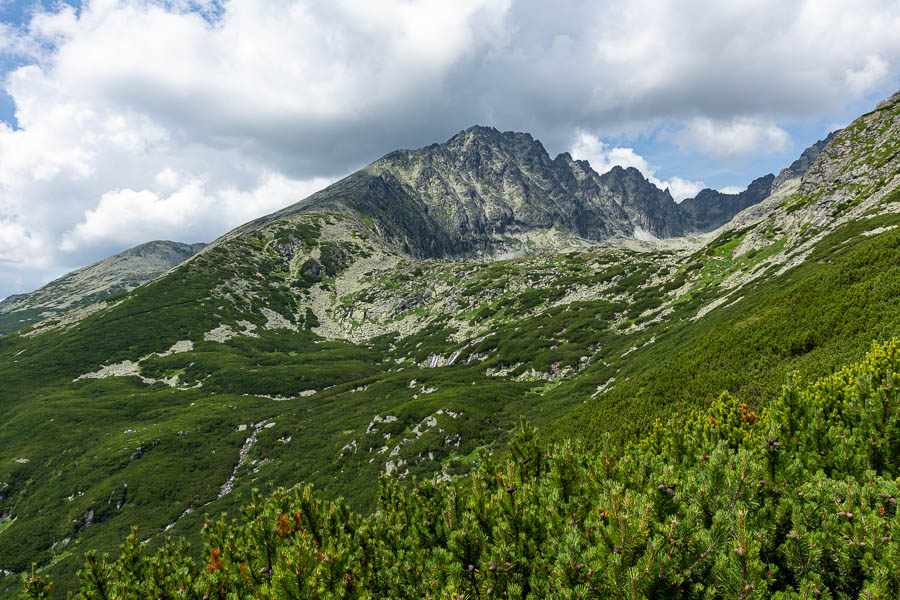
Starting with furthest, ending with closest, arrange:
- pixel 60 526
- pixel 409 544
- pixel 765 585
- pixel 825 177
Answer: pixel 825 177 → pixel 60 526 → pixel 409 544 → pixel 765 585

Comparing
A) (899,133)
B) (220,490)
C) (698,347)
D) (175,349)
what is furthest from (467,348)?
(899,133)

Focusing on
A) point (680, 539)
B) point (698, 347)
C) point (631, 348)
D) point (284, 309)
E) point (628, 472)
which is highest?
point (284, 309)

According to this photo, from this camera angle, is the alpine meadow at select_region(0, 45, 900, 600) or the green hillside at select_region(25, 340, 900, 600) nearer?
the green hillside at select_region(25, 340, 900, 600)

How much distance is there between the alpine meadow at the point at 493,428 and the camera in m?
4.66

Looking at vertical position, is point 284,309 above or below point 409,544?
above

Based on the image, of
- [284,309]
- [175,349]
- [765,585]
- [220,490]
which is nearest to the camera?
[765,585]

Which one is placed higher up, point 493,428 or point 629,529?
point 629,529

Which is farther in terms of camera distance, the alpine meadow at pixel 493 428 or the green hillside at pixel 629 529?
Answer: the alpine meadow at pixel 493 428

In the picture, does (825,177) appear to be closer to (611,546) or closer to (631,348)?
(631,348)

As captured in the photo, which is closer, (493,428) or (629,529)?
(629,529)

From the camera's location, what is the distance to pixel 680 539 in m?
4.11

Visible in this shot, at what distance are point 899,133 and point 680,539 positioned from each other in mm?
112156

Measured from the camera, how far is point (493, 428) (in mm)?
43125

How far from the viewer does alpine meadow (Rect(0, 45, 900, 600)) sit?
4664mm
